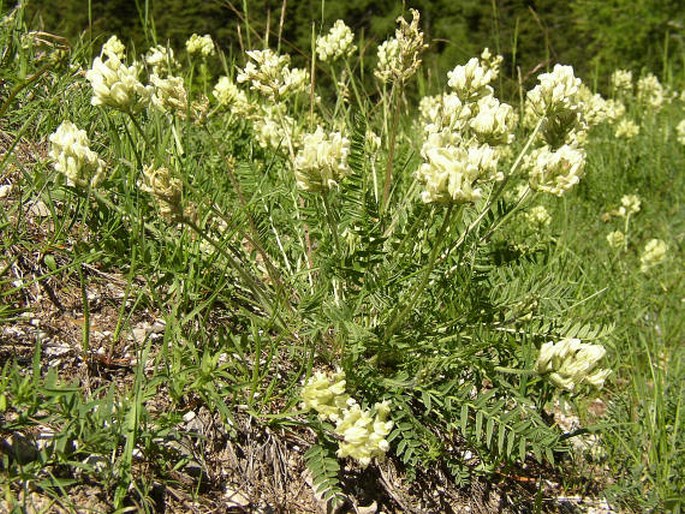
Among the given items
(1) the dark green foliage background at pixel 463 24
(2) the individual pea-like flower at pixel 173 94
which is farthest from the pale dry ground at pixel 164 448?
(1) the dark green foliage background at pixel 463 24

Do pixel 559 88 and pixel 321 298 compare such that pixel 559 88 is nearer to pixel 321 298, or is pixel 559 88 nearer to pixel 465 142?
pixel 465 142

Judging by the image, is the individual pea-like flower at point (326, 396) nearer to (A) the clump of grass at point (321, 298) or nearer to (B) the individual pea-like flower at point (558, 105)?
(A) the clump of grass at point (321, 298)

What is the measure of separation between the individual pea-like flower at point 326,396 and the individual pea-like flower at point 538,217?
1736 mm

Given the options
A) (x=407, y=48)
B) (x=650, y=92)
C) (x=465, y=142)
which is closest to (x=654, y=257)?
(x=465, y=142)

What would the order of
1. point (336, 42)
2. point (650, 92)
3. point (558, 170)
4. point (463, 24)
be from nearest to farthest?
point (558, 170) < point (336, 42) < point (650, 92) < point (463, 24)

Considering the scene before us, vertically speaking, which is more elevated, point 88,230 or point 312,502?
point 88,230

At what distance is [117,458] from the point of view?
5.62 feet

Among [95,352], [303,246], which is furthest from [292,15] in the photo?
[95,352]

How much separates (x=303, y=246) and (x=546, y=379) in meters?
0.95

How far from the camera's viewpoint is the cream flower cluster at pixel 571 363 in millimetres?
1742

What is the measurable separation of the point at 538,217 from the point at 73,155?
210 centimetres

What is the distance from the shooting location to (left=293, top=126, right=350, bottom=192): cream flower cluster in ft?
5.77

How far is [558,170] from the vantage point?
194 cm

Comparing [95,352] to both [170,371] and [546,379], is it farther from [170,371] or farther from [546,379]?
[546,379]
